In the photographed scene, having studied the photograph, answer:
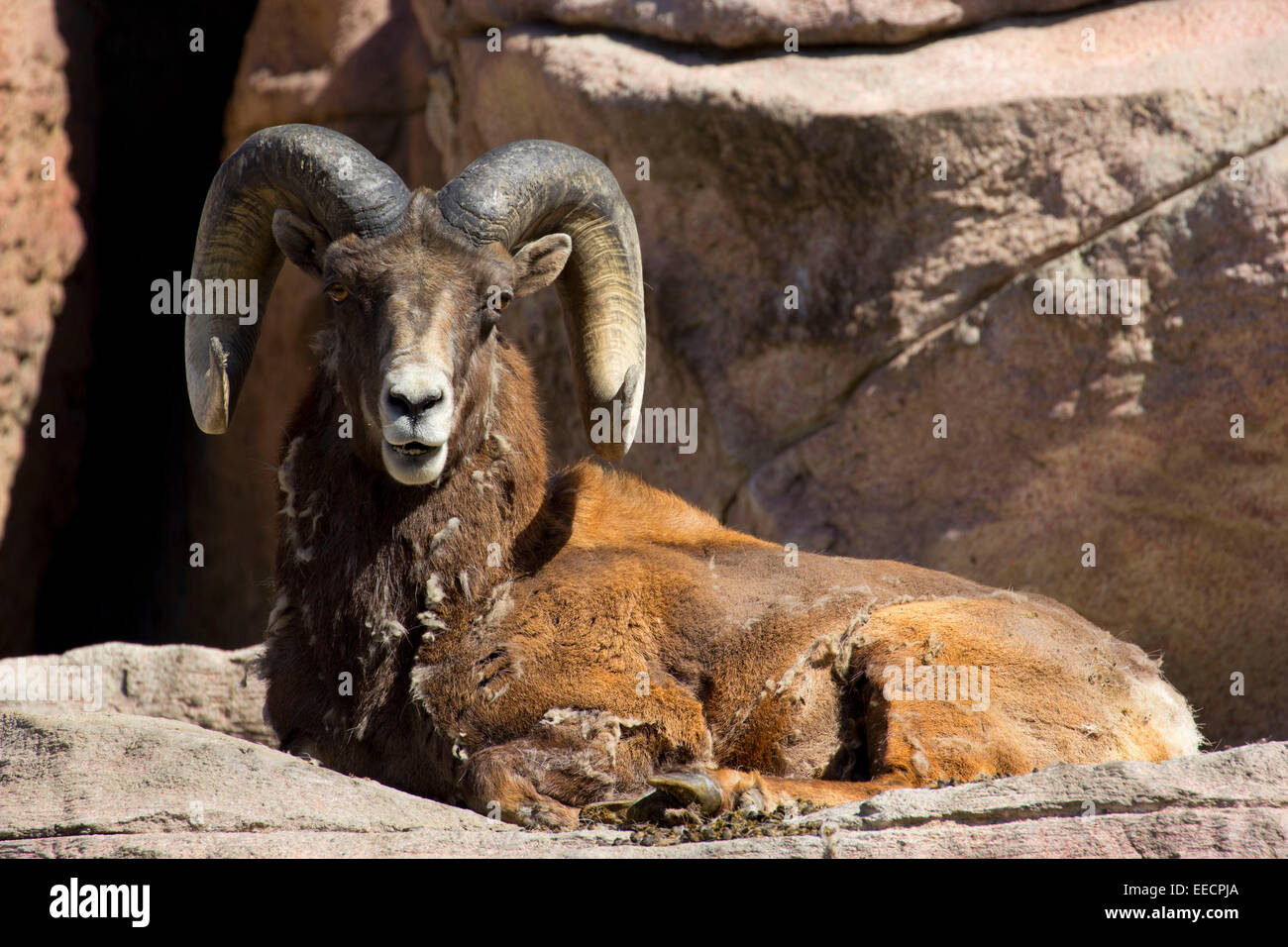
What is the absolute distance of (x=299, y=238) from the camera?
7137mm

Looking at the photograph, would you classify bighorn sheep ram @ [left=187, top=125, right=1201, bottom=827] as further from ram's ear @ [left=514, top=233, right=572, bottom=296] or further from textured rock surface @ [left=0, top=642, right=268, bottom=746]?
textured rock surface @ [left=0, top=642, right=268, bottom=746]

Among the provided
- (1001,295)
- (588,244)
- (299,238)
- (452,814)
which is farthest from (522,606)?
(1001,295)

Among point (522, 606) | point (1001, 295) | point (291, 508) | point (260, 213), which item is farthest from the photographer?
point (1001, 295)

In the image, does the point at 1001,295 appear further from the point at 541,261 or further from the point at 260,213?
the point at 260,213

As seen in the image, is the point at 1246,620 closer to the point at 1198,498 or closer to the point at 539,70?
the point at 1198,498

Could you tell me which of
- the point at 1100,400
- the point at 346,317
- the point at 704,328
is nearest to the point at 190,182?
the point at 704,328

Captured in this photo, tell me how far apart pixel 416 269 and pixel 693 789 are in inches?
111

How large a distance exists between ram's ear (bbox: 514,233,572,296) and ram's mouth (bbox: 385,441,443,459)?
123 cm

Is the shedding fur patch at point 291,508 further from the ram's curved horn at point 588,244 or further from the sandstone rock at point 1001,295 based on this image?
the sandstone rock at point 1001,295

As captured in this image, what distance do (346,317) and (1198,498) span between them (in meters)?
6.20

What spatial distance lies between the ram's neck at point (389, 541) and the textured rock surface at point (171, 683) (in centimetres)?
232

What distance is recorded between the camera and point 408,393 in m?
5.95
